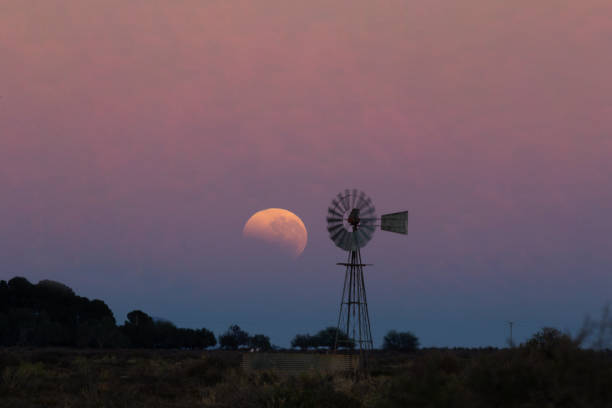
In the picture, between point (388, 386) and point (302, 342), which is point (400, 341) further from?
point (388, 386)

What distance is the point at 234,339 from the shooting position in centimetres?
12775

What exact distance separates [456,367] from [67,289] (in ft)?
309

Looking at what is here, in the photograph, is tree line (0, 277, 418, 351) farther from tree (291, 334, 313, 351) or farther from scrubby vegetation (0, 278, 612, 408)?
scrubby vegetation (0, 278, 612, 408)

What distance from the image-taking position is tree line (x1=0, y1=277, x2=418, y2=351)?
93500 millimetres

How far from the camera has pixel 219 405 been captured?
67.7ft

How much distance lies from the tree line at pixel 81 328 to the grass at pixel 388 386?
54323mm

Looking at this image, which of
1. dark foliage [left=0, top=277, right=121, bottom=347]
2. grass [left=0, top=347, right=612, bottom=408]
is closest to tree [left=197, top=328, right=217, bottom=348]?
dark foliage [left=0, top=277, right=121, bottom=347]

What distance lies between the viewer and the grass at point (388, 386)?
10.6m

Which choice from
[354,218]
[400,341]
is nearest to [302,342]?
[400,341]

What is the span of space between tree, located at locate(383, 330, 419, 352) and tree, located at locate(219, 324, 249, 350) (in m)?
29.1

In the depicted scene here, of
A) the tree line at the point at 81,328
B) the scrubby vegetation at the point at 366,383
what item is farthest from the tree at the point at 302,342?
the scrubby vegetation at the point at 366,383


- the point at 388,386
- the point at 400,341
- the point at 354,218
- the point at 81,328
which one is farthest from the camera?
the point at 400,341

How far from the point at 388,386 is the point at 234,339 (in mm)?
113632

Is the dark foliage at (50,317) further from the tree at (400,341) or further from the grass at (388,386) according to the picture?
the grass at (388,386)
